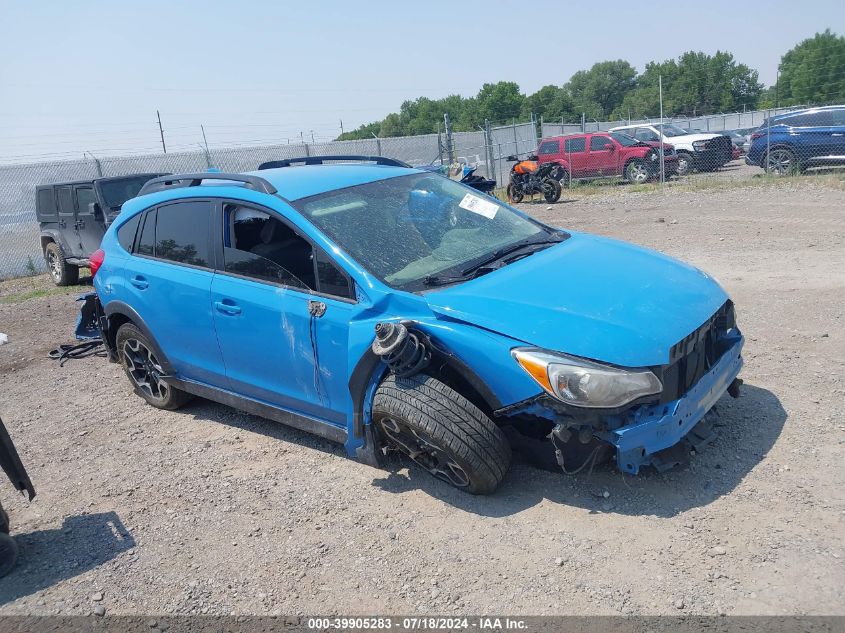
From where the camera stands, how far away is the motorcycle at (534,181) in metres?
17.8

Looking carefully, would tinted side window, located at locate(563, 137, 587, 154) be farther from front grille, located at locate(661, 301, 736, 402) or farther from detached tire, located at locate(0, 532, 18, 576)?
detached tire, located at locate(0, 532, 18, 576)

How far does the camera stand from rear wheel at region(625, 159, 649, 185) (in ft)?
65.2

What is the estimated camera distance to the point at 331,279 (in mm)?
3891

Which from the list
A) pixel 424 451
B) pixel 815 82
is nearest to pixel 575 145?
pixel 424 451

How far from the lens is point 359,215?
425 centimetres

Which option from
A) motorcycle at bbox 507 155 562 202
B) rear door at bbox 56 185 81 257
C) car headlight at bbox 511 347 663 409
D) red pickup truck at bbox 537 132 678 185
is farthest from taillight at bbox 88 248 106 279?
red pickup truck at bbox 537 132 678 185

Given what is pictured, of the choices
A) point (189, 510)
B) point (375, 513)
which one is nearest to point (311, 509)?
point (375, 513)

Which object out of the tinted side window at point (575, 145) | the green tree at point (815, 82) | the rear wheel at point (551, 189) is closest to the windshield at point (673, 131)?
the tinted side window at point (575, 145)

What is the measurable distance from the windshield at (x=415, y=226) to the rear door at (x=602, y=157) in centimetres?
1656

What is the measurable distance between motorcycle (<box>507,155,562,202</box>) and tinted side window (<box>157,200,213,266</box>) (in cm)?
1397

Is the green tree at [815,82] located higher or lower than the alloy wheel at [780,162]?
higher

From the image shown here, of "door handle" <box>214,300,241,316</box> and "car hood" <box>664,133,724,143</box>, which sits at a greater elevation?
"car hood" <box>664,133,724,143</box>

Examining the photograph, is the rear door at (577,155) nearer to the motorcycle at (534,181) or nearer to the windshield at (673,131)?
the motorcycle at (534,181)

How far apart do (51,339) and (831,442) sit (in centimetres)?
816
